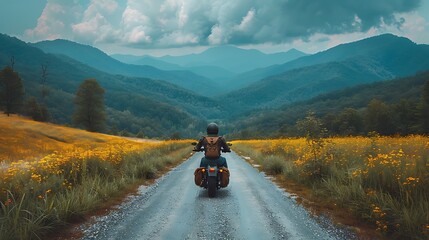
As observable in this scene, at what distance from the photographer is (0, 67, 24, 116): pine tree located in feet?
237

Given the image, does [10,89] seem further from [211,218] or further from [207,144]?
[211,218]

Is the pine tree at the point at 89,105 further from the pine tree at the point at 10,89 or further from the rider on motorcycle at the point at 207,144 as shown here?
the rider on motorcycle at the point at 207,144

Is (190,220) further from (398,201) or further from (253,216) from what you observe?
(398,201)

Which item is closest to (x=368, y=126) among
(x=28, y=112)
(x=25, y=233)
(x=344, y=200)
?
(x=28, y=112)

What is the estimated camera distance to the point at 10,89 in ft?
240

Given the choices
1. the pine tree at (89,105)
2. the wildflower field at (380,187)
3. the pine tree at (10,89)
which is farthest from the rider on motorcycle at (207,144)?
the pine tree at (89,105)

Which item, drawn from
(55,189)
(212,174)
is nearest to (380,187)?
(212,174)

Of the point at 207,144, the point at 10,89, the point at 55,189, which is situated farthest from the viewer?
the point at 10,89

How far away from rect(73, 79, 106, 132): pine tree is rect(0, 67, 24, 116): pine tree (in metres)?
12.1

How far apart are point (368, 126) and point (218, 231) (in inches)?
3631

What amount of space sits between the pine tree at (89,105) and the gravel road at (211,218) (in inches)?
2948

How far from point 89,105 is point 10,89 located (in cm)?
1672

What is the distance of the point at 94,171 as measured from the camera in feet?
44.8

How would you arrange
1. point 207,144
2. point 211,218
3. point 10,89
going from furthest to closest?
point 10,89 → point 207,144 → point 211,218
